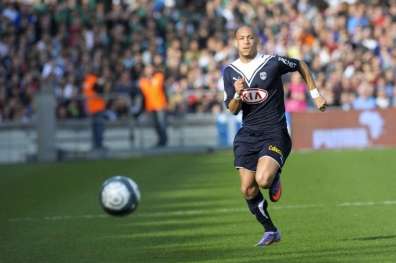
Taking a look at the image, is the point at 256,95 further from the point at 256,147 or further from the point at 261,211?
the point at 261,211

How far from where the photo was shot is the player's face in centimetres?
1092

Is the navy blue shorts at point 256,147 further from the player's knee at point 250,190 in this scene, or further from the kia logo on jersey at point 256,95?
the kia logo on jersey at point 256,95

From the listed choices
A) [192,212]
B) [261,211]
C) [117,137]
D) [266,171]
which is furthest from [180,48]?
[266,171]

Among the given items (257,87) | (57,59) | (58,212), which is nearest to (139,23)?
(57,59)

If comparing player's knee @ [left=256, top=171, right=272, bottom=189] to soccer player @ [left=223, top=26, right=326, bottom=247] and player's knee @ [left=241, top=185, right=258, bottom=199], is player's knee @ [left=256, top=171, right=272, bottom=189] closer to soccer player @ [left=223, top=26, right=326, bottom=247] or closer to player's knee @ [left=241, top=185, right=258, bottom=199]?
soccer player @ [left=223, top=26, right=326, bottom=247]

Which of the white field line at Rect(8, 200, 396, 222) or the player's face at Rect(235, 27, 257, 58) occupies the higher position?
the player's face at Rect(235, 27, 257, 58)

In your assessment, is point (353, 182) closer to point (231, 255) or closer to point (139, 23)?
point (231, 255)

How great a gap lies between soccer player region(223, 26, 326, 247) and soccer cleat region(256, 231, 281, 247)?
47mm

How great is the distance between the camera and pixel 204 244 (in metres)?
11.0

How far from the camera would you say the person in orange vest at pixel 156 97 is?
26453 millimetres

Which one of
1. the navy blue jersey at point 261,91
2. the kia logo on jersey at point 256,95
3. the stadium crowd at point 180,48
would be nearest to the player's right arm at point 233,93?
the navy blue jersey at point 261,91

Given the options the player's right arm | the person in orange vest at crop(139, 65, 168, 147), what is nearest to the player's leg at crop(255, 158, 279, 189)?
the player's right arm

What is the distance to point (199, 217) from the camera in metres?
13.6

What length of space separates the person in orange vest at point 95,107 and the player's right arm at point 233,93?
52.4ft
